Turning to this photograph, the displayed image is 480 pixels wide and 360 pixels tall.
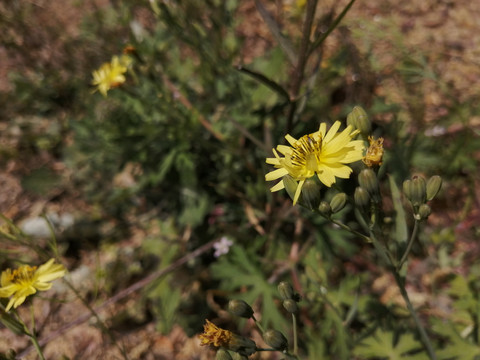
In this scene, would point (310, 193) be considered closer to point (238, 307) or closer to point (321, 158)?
point (321, 158)

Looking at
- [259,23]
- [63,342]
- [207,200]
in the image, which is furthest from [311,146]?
[259,23]

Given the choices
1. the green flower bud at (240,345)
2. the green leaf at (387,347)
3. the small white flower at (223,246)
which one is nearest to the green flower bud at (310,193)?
the green flower bud at (240,345)

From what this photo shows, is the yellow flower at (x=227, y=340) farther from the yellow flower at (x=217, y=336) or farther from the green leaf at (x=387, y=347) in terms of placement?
the green leaf at (x=387, y=347)

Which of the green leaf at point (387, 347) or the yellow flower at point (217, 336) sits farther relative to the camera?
the green leaf at point (387, 347)

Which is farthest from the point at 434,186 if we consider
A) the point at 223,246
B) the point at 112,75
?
the point at 112,75

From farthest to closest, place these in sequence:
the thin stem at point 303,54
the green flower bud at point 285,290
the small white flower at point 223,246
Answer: the small white flower at point 223,246, the thin stem at point 303,54, the green flower bud at point 285,290

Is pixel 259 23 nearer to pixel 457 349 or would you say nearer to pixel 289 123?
pixel 289 123

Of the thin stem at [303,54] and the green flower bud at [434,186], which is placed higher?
the thin stem at [303,54]
